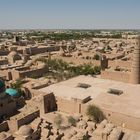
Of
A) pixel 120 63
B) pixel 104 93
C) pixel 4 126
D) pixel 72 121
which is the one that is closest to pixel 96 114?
pixel 72 121

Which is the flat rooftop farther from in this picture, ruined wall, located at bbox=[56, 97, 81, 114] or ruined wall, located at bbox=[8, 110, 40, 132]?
ruined wall, located at bbox=[8, 110, 40, 132]

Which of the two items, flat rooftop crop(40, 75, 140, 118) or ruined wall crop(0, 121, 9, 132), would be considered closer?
ruined wall crop(0, 121, 9, 132)

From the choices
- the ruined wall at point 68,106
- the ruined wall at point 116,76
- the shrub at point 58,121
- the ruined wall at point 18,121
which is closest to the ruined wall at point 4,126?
the ruined wall at point 18,121

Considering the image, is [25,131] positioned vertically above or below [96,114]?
above

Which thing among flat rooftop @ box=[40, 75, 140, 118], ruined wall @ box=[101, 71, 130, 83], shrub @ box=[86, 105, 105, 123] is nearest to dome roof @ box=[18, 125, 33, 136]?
shrub @ box=[86, 105, 105, 123]

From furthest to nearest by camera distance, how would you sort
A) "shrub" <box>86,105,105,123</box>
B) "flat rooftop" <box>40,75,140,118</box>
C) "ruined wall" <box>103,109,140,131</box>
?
"flat rooftop" <box>40,75,140,118</box> → "shrub" <box>86,105,105,123</box> → "ruined wall" <box>103,109,140,131</box>

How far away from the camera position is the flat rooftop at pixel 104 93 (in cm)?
1831

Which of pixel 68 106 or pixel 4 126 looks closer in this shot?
pixel 4 126

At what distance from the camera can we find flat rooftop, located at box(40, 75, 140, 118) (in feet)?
60.1

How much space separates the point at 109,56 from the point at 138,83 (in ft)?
62.4

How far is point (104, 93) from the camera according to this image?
21234mm

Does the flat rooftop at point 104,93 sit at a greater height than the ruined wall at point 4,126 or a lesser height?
greater

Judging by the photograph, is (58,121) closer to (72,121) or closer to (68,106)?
(72,121)

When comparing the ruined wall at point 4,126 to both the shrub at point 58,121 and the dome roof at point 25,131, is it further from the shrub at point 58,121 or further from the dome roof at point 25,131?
the shrub at point 58,121
